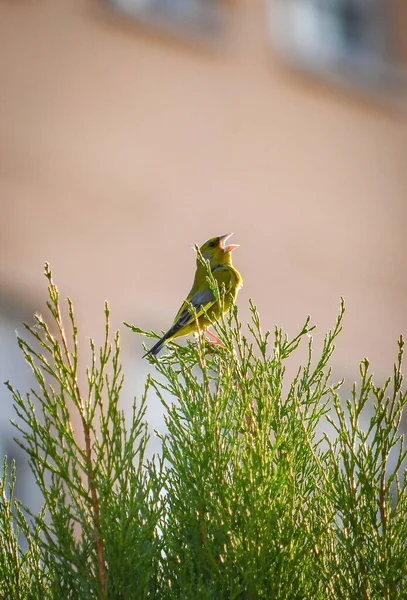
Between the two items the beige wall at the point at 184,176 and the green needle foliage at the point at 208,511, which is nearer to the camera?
the green needle foliage at the point at 208,511

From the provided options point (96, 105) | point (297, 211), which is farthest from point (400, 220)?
point (96, 105)

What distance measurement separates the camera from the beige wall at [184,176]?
24.3 feet

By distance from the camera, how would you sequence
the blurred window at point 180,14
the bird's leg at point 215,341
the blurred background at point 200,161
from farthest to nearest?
1. the blurred window at point 180,14
2. the blurred background at point 200,161
3. the bird's leg at point 215,341

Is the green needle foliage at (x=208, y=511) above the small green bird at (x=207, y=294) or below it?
below

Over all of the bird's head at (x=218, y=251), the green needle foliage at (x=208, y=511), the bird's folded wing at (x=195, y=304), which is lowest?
the green needle foliage at (x=208, y=511)

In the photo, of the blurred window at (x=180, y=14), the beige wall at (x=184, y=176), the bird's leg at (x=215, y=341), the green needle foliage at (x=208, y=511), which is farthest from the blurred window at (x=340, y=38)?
the green needle foliage at (x=208, y=511)

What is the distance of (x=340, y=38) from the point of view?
996cm

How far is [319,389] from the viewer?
7.84ft

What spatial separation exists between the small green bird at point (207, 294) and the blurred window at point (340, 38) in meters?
5.20

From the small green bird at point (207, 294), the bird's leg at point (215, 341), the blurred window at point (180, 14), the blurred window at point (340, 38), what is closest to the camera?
the bird's leg at point (215, 341)

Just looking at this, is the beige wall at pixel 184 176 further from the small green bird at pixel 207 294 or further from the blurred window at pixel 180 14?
the small green bird at pixel 207 294

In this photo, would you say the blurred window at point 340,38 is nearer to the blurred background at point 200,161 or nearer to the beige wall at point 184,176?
the blurred background at point 200,161

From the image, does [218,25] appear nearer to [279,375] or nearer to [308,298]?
[308,298]

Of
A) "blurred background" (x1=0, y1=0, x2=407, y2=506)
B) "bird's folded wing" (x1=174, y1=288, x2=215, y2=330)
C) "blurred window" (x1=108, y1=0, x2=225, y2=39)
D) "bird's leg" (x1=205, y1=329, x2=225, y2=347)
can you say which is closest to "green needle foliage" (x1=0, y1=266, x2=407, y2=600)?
"bird's leg" (x1=205, y1=329, x2=225, y2=347)
